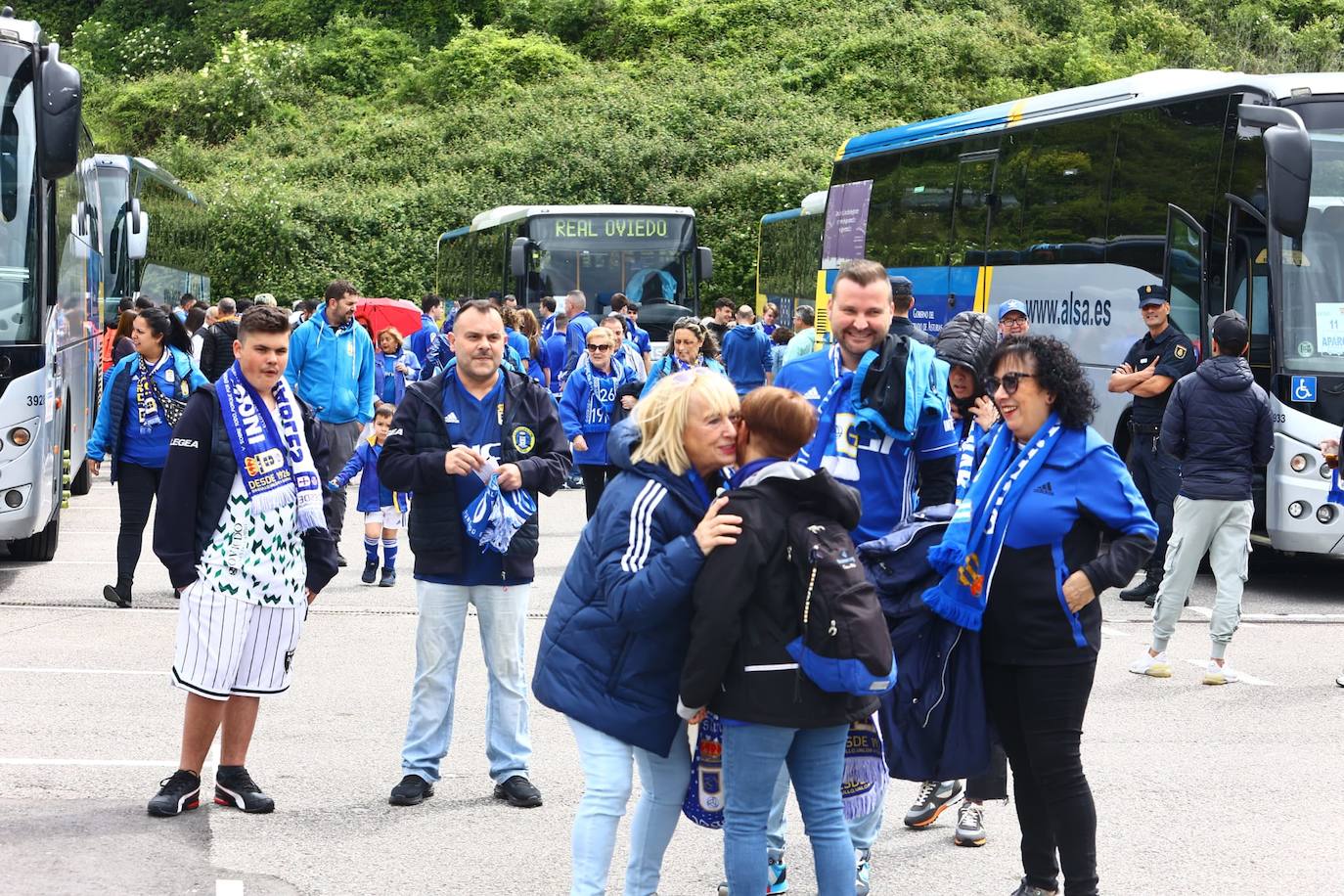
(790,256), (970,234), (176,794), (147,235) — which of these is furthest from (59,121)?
(790,256)

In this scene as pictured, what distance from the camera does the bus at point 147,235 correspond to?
23.5 m

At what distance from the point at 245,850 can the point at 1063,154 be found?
11.7 meters

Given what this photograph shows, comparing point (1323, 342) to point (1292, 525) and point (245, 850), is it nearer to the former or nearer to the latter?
point (1292, 525)

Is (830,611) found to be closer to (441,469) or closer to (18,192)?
(441,469)

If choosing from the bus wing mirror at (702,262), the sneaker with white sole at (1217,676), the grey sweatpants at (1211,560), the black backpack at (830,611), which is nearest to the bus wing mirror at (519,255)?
the bus wing mirror at (702,262)

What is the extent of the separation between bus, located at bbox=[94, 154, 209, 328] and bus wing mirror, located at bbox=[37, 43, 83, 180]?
8812mm

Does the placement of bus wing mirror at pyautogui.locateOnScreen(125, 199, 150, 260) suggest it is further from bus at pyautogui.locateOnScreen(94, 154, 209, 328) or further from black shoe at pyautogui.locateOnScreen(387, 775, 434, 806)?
black shoe at pyautogui.locateOnScreen(387, 775, 434, 806)

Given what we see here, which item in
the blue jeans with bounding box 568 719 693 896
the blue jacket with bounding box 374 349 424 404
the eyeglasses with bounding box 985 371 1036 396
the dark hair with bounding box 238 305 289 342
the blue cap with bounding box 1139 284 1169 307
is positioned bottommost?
the blue jeans with bounding box 568 719 693 896

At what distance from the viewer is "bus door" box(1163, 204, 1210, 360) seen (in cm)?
1263

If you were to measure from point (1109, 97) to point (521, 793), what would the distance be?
34.4 feet

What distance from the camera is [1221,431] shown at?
9547 millimetres

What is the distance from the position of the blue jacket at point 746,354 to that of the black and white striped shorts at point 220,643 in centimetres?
905

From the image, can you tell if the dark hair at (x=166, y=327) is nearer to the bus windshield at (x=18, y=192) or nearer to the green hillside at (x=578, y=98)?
the bus windshield at (x=18, y=192)

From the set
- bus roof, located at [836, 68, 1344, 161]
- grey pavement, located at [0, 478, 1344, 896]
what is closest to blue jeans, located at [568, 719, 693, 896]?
grey pavement, located at [0, 478, 1344, 896]
